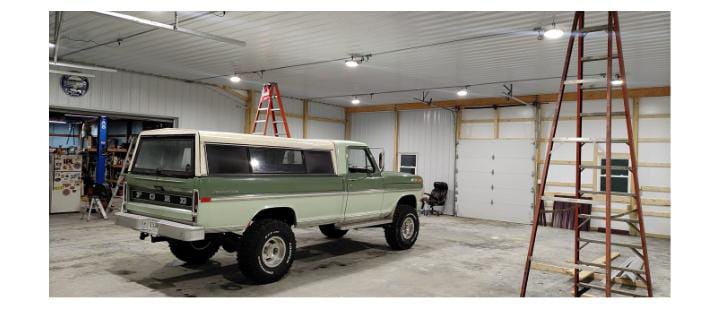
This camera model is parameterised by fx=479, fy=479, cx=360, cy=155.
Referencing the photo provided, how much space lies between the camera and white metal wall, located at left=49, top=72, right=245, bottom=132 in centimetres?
1197

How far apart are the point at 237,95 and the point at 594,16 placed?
36.4 ft

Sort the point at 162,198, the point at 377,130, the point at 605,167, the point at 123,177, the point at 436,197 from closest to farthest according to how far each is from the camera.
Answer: the point at 605,167 → the point at 162,198 → the point at 123,177 → the point at 436,197 → the point at 377,130

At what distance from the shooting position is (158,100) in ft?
43.8

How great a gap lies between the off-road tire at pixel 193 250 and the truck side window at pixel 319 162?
6.06 ft

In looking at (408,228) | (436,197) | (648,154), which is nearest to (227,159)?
(408,228)

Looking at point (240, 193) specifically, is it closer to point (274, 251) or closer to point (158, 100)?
point (274, 251)

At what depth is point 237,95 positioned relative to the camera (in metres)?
15.3

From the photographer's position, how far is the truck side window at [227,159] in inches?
244

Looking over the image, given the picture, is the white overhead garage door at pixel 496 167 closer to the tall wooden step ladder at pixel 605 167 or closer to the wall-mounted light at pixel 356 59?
the wall-mounted light at pixel 356 59

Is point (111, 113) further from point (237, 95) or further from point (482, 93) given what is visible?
point (482, 93)

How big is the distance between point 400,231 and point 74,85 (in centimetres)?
876

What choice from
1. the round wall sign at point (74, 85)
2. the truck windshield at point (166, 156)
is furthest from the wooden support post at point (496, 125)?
the round wall sign at point (74, 85)

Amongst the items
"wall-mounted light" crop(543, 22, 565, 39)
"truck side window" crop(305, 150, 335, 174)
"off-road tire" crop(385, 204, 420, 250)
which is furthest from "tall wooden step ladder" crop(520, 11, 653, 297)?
"off-road tire" crop(385, 204, 420, 250)

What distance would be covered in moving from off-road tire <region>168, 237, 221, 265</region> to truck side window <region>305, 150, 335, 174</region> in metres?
1.85
